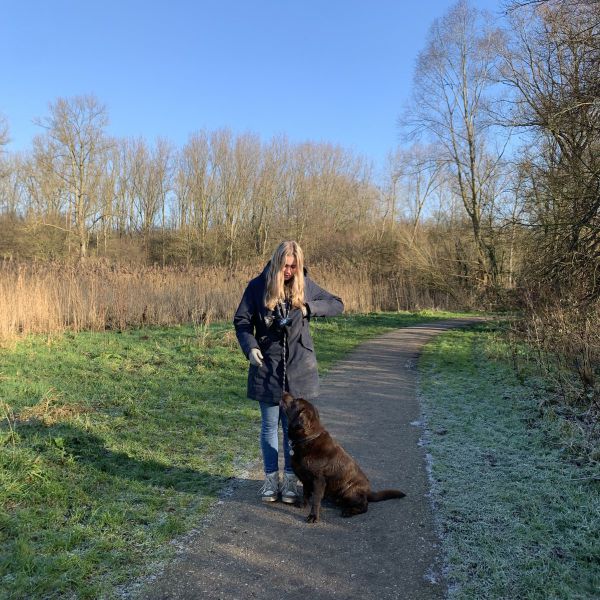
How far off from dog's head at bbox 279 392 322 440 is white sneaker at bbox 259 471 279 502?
18.4 inches

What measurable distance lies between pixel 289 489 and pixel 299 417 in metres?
0.72

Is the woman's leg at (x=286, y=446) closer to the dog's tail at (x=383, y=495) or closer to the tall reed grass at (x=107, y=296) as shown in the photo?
the dog's tail at (x=383, y=495)

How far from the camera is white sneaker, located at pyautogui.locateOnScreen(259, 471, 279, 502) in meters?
3.96

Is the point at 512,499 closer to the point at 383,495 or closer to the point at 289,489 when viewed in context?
the point at 383,495

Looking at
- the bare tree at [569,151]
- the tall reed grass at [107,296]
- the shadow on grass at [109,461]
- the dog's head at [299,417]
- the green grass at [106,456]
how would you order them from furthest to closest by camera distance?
the tall reed grass at [107,296], the bare tree at [569,151], the shadow on grass at [109,461], the dog's head at [299,417], the green grass at [106,456]

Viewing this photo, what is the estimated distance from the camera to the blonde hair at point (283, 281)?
3820mm

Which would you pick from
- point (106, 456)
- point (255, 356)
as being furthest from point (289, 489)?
point (106, 456)

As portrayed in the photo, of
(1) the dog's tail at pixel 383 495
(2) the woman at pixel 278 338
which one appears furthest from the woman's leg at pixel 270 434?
(1) the dog's tail at pixel 383 495

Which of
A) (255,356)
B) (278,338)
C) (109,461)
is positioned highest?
(278,338)

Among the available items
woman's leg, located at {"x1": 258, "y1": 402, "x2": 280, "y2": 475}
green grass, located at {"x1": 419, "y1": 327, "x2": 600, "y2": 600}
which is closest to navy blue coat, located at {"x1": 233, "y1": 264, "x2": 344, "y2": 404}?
woman's leg, located at {"x1": 258, "y1": 402, "x2": 280, "y2": 475}

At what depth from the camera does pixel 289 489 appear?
13.1 ft

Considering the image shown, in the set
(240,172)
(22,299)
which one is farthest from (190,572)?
(240,172)

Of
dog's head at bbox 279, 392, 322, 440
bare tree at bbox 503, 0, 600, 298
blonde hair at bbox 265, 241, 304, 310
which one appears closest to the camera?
dog's head at bbox 279, 392, 322, 440

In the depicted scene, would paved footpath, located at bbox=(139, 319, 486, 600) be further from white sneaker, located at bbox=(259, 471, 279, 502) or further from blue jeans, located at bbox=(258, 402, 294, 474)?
blue jeans, located at bbox=(258, 402, 294, 474)
